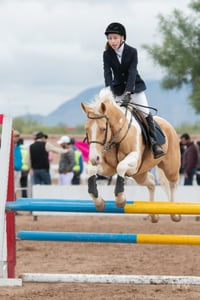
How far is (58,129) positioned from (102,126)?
149 ft

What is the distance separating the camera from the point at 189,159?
1828cm

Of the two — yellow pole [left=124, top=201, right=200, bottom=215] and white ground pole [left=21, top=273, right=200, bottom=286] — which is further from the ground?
yellow pole [left=124, top=201, right=200, bottom=215]

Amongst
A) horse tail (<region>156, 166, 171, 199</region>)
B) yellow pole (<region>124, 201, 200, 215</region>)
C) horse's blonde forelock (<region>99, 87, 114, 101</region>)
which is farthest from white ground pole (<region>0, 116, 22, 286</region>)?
horse tail (<region>156, 166, 171, 199</region>)

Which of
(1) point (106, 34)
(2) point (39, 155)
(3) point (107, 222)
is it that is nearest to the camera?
(1) point (106, 34)

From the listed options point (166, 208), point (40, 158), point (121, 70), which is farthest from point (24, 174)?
point (166, 208)

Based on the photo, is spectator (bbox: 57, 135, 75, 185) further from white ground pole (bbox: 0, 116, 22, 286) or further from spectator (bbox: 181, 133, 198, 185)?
white ground pole (bbox: 0, 116, 22, 286)

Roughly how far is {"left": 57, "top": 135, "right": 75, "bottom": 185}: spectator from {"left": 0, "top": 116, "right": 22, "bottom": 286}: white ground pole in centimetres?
1033

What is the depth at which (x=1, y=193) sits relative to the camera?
7.74 meters

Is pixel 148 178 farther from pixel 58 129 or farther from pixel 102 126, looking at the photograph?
pixel 58 129

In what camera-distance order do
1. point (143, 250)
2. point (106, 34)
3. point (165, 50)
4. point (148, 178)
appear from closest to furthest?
point (106, 34) → point (148, 178) → point (143, 250) → point (165, 50)

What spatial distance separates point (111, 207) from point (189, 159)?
1089 centimetres

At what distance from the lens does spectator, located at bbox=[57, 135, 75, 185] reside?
1834 centimetres

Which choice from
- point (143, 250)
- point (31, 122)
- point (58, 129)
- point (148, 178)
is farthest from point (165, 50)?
point (31, 122)

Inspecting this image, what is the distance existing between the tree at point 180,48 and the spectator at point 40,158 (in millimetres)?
10025
